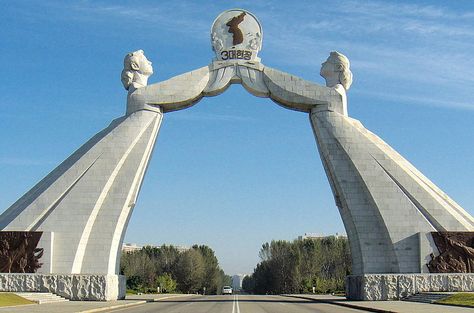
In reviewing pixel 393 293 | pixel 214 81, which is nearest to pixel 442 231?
pixel 393 293

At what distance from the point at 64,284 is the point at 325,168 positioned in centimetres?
1074

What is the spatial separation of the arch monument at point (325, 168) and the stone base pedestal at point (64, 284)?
3cm

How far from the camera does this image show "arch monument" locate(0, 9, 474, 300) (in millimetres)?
22719

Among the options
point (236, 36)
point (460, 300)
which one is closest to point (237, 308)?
point (460, 300)

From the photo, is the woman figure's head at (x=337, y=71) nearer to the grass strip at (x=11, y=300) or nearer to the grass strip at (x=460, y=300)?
the grass strip at (x=460, y=300)

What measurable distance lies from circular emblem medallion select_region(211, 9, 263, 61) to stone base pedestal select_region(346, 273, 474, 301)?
9941 mm

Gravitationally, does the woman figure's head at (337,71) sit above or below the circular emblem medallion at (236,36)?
below

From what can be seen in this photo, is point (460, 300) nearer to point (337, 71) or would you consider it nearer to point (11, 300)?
point (337, 71)

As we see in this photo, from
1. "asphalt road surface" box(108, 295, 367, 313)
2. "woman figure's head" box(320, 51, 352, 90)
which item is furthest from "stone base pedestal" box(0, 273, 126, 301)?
"woman figure's head" box(320, 51, 352, 90)

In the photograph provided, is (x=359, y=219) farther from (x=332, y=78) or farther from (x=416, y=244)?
(x=332, y=78)

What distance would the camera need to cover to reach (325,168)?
25672mm

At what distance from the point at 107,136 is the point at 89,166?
4.61 feet

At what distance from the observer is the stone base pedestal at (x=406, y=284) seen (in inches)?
881

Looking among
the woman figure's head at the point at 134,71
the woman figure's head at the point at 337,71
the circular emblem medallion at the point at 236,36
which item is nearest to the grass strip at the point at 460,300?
the woman figure's head at the point at 337,71
